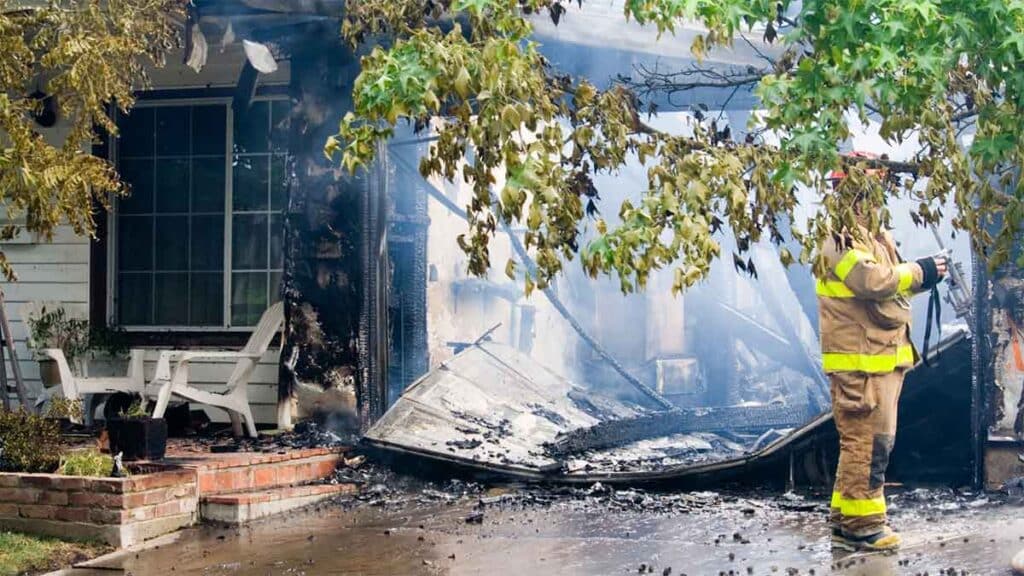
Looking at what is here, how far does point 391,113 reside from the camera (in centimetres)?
405

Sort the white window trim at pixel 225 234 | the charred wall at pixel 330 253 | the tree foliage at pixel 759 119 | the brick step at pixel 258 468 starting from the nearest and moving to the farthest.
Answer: the tree foliage at pixel 759 119
the brick step at pixel 258 468
the charred wall at pixel 330 253
the white window trim at pixel 225 234

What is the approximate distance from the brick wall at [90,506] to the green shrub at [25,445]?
194mm

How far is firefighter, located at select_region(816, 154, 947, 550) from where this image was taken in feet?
21.6

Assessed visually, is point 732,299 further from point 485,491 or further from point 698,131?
point 698,131

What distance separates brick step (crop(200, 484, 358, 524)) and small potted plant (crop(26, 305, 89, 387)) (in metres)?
3.41

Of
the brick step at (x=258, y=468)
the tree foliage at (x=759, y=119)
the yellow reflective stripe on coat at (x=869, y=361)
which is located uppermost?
the tree foliage at (x=759, y=119)

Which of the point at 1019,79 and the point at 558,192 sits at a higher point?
the point at 1019,79

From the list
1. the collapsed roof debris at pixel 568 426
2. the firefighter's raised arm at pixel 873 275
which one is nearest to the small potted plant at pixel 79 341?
the collapsed roof debris at pixel 568 426

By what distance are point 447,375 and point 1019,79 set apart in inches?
264

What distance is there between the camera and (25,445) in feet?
24.9

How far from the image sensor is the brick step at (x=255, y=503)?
7.83 m

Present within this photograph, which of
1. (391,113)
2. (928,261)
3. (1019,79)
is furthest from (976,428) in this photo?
(391,113)

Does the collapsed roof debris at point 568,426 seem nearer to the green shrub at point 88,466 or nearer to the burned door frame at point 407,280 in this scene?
the burned door frame at point 407,280

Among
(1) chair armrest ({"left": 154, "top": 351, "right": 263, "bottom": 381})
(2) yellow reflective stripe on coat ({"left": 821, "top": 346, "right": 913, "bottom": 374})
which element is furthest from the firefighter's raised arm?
(1) chair armrest ({"left": 154, "top": 351, "right": 263, "bottom": 381})
